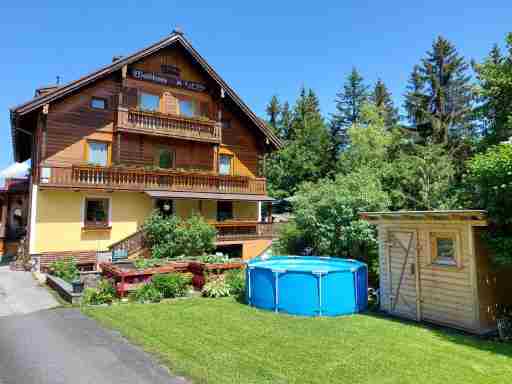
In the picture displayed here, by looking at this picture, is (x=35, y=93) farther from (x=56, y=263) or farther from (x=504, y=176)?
(x=504, y=176)

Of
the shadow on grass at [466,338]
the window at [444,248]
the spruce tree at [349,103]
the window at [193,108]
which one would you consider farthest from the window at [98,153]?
the spruce tree at [349,103]

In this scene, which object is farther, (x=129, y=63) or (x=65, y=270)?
(x=129, y=63)

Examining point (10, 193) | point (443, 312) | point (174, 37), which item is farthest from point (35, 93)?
point (443, 312)

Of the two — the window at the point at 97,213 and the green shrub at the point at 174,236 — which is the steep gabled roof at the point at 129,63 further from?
the green shrub at the point at 174,236

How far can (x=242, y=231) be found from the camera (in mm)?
23062

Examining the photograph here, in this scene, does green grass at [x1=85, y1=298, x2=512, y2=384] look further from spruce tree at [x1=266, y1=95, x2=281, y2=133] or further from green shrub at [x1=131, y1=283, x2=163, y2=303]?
spruce tree at [x1=266, y1=95, x2=281, y2=133]

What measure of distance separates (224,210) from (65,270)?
11.2 meters

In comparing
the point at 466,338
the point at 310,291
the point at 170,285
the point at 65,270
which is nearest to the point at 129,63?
the point at 65,270

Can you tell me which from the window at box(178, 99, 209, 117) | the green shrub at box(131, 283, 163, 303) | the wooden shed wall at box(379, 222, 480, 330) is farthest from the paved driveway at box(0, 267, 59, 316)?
the window at box(178, 99, 209, 117)

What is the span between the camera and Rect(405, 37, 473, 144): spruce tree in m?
38.7

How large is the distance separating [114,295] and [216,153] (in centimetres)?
1372

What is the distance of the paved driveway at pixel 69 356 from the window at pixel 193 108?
17.1m

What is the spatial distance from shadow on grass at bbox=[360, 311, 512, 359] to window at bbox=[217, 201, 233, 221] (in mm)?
15553

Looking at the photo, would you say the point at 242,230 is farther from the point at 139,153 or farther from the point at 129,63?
the point at 129,63
